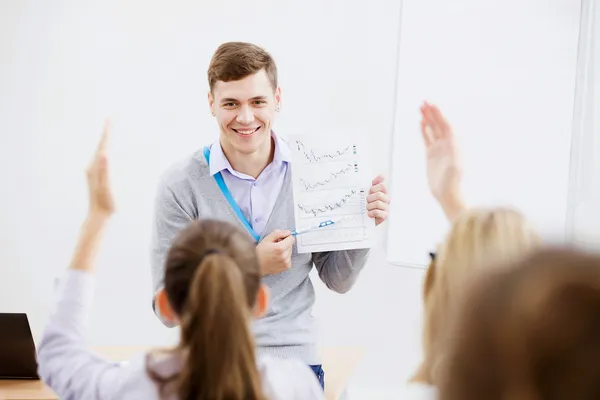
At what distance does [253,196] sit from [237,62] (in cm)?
40

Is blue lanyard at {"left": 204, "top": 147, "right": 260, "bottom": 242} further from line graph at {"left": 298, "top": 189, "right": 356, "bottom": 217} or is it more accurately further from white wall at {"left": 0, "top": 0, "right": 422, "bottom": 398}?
white wall at {"left": 0, "top": 0, "right": 422, "bottom": 398}

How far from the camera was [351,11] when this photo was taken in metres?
3.81

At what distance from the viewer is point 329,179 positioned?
2.58 metres

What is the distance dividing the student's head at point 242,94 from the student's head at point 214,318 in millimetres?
1040

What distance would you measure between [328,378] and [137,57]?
6.71ft

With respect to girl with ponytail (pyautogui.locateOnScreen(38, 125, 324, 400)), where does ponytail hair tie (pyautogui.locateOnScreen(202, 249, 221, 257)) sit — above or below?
above

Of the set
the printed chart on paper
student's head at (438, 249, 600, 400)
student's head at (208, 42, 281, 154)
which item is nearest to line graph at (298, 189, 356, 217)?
the printed chart on paper

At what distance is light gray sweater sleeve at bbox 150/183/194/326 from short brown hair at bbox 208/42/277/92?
374 mm

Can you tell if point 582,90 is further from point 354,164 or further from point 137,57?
point 137,57

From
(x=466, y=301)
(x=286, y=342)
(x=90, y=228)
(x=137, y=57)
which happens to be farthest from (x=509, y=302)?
(x=137, y=57)

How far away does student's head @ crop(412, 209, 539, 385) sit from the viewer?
152cm

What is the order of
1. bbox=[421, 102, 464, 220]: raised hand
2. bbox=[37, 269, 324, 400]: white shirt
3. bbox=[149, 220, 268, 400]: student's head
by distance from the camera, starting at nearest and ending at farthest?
bbox=[149, 220, 268, 400]: student's head < bbox=[37, 269, 324, 400]: white shirt < bbox=[421, 102, 464, 220]: raised hand

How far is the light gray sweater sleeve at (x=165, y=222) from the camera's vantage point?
8.36 ft

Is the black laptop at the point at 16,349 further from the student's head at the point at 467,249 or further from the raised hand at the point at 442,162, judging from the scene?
the student's head at the point at 467,249
